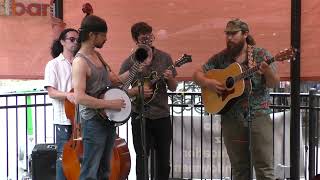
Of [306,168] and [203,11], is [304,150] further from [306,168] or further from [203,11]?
[203,11]

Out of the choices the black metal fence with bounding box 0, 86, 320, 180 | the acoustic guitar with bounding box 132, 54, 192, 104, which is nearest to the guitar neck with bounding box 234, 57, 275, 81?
the acoustic guitar with bounding box 132, 54, 192, 104

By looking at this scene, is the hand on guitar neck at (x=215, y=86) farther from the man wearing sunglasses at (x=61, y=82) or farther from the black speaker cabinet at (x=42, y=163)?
the black speaker cabinet at (x=42, y=163)

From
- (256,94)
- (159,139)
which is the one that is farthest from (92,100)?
(256,94)

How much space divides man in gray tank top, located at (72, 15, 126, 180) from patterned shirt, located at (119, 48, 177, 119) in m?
0.86

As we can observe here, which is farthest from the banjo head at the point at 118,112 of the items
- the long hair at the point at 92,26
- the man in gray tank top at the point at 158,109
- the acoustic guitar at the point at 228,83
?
the acoustic guitar at the point at 228,83

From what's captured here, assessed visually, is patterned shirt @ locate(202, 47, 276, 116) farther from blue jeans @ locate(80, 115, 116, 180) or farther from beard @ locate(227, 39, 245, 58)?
blue jeans @ locate(80, 115, 116, 180)

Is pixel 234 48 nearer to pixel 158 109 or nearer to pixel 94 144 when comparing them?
pixel 158 109

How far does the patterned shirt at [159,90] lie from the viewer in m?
4.68

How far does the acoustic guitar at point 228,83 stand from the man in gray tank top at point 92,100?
105cm

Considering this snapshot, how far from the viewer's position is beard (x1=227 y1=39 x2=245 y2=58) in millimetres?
4293

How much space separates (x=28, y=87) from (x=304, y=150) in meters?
3.99

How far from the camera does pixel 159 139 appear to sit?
4.73 metres

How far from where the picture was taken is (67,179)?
4383 mm

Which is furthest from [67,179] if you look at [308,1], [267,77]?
[308,1]
